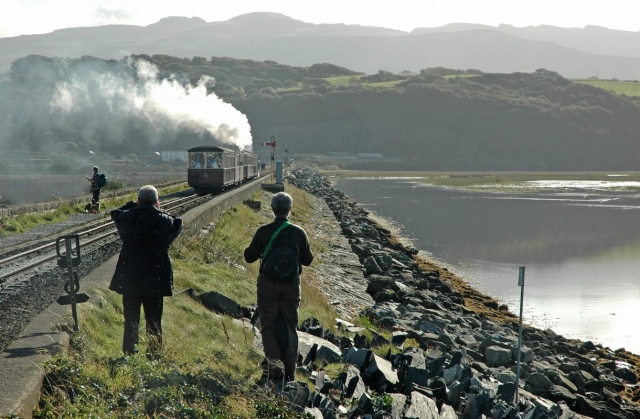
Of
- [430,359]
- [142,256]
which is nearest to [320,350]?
[430,359]

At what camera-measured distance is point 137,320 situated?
6.95m

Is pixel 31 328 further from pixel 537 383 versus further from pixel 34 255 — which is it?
pixel 34 255

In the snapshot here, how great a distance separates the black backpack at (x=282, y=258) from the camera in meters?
7.01

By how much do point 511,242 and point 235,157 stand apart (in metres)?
16.5

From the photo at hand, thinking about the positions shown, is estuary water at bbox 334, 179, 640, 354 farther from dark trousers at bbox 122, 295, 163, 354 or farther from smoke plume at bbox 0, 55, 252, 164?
smoke plume at bbox 0, 55, 252, 164

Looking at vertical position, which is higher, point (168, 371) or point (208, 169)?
point (168, 371)

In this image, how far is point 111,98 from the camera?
154250 mm

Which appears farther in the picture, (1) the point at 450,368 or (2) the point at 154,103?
(2) the point at 154,103

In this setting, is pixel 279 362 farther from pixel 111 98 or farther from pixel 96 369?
pixel 111 98

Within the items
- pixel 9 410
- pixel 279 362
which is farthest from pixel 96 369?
pixel 279 362

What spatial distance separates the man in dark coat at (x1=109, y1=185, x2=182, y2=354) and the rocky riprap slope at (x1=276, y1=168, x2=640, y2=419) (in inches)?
61.0

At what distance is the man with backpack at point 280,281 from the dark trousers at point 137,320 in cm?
99

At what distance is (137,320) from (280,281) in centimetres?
140

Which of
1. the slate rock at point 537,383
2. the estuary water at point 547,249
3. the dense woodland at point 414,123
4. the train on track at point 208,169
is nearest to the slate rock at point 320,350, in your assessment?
the slate rock at point 537,383
